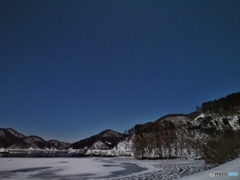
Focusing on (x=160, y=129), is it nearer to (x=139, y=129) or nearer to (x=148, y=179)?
(x=139, y=129)

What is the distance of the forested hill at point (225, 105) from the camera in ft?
254

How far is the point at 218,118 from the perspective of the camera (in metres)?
76.9

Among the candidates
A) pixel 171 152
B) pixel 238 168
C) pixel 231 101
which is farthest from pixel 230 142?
pixel 231 101

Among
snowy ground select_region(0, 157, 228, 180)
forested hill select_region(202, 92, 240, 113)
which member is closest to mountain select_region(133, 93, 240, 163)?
forested hill select_region(202, 92, 240, 113)

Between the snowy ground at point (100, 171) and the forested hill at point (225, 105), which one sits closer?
the snowy ground at point (100, 171)

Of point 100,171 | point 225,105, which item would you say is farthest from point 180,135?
point 100,171

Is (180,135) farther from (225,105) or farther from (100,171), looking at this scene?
(100,171)

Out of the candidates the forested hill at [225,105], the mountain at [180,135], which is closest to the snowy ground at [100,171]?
the mountain at [180,135]

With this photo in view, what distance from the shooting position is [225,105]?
269ft

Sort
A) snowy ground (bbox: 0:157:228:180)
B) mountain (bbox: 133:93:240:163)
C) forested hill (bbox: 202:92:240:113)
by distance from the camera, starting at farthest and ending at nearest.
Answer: forested hill (bbox: 202:92:240:113), mountain (bbox: 133:93:240:163), snowy ground (bbox: 0:157:228:180)

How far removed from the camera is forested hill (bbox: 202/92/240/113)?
7747 centimetres

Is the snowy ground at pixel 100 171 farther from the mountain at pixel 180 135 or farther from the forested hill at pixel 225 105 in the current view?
the forested hill at pixel 225 105

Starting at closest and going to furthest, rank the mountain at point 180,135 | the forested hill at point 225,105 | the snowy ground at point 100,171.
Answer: the snowy ground at point 100,171 → the mountain at point 180,135 → the forested hill at point 225,105

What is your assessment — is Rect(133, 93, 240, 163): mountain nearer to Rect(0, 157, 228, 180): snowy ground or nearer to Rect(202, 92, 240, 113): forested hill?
Rect(202, 92, 240, 113): forested hill
